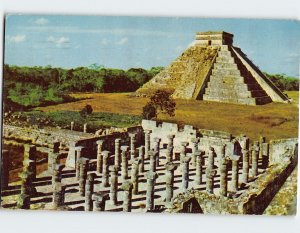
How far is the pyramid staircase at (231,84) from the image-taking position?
9336 millimetres

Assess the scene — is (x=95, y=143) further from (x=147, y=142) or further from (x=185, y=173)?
(x=185, y=173)

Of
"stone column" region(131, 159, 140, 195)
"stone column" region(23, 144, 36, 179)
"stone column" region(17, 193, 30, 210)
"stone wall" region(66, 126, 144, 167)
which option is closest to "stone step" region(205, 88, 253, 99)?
"stone wall" region(66, 126, 144, 167)

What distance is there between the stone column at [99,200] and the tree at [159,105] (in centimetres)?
155

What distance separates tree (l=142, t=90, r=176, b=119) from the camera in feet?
31.1

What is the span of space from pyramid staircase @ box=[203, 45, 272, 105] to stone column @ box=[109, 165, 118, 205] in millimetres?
1977

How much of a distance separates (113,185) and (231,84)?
2638mm

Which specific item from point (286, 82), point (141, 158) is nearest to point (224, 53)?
point (286, 82)

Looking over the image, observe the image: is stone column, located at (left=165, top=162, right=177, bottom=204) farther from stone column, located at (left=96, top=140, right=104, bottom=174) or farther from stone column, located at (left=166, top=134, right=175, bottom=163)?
stone column, located at (left=96, top=140, right=104, bottom=174)

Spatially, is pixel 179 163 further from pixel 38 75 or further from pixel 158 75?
pixel 38 75

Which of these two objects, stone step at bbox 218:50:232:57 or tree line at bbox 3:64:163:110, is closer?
tree line at bbox 3:64:163:110

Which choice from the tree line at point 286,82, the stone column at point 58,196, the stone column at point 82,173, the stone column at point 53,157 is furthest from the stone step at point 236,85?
the stone column at point 58,196

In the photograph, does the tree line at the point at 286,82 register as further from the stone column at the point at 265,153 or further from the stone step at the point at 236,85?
the stone column at the point at 265,153

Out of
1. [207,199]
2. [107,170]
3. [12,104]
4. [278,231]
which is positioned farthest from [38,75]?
[278,231]

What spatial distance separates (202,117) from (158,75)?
1.05 metres
